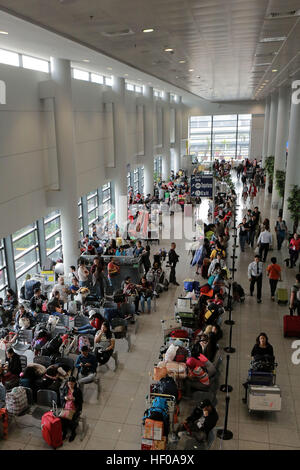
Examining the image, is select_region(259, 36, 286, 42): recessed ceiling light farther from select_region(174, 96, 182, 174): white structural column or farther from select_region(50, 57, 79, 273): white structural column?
select_region(174, 96, 182, 174): white structural column

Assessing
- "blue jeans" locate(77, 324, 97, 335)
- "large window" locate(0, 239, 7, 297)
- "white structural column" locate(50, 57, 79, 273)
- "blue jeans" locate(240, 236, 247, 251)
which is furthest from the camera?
"blue jeans" locate(240, 236, 247, 251)

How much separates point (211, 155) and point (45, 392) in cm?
4240

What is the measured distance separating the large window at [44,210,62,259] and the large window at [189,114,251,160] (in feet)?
105

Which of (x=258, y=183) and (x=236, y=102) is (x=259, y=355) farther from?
(x=236, y=102)

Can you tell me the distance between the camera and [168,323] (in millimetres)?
9586

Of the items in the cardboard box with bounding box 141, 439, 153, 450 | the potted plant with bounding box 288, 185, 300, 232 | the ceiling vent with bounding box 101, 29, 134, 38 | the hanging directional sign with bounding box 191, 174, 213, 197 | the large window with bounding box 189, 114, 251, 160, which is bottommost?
the cardboard box with bounding box 141, 439, 153, 450

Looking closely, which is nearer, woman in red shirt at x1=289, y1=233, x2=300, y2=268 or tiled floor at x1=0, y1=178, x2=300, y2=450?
tiled floor at x1=0, y1=178, x2=300, y2=450

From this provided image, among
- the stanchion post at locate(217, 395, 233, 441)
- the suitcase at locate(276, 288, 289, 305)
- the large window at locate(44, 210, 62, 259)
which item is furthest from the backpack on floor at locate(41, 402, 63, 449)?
the large window at locate(44, 210, 62, 259)

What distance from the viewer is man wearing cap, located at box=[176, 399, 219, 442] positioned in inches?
249

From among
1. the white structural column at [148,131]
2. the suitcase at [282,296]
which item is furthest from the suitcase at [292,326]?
the white structural column at [148,131]

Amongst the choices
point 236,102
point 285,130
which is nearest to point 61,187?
point 285,130

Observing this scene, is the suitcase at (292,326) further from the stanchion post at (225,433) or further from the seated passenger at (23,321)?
the seated passenger at (23,321)

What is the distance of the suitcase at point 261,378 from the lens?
7.33 m

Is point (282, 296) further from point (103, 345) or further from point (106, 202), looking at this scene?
point (106, 202)
